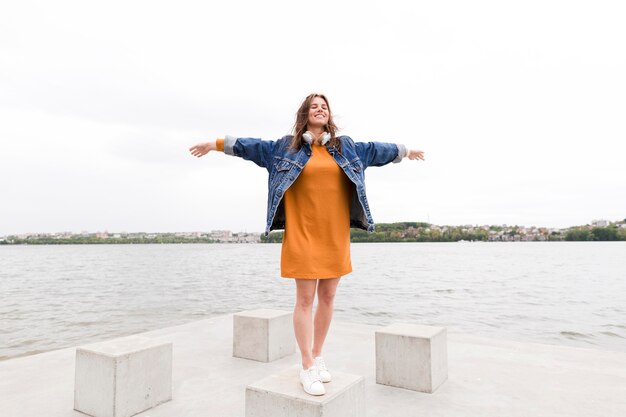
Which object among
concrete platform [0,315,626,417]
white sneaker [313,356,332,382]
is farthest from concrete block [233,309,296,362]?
white sneaker [313,356,332,382]

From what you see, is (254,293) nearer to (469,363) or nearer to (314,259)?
(469,363)

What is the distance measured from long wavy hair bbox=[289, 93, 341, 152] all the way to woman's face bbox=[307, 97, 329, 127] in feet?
0.12

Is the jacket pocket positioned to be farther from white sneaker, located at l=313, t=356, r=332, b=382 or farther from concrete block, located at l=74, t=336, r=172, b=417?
concrete block, located at l=74, t=336, r=172, b=417

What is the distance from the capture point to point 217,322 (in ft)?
27.1

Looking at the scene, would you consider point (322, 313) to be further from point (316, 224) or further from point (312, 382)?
point (316, 224)

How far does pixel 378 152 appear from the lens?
3.56m

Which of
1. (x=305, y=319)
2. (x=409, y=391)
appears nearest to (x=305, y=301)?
(x=305, y=319)

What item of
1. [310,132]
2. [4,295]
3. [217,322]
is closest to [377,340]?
[310,132]

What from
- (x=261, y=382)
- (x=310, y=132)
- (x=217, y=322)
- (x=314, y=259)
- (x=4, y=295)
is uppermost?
(x=310, y=132)

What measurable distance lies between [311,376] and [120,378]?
1.92 metres

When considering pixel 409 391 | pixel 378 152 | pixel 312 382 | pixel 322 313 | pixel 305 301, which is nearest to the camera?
pixel 312 382

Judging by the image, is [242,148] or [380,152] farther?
[380,152]

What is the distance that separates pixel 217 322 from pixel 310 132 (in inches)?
239

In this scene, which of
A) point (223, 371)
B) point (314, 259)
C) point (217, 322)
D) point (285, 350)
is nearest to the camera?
point (314, 259)
